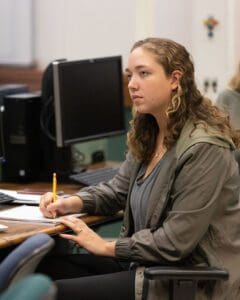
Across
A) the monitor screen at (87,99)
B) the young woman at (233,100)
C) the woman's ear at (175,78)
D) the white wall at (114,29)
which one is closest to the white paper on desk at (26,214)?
the monitor screen at (87,99)

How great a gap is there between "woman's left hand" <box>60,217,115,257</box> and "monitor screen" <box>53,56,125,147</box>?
2.45 feet

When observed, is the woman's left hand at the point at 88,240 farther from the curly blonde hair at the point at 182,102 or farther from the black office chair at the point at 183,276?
the curly blonde hair at the point at 182,102

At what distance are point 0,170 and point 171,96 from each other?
1239mm

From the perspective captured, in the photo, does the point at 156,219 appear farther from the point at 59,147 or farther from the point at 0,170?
the point at 0,170

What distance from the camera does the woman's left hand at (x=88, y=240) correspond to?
2.39 meters

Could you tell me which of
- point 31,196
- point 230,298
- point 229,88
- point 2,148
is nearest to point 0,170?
point 2,148

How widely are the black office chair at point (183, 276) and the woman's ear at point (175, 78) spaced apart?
0.62m

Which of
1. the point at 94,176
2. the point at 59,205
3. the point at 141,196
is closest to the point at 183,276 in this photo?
the point at 141,196

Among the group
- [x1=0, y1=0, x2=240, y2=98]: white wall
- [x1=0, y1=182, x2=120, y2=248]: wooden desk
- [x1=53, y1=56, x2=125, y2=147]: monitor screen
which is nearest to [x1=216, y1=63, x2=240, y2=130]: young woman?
[x1=53, y1=56, x2=125, y2=147]: monitor screen

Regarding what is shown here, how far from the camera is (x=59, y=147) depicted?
10.7 feet

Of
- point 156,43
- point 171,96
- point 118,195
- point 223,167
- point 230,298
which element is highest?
point 156,43

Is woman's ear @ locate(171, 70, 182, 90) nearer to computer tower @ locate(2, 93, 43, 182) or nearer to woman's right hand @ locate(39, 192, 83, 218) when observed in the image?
woman's right hand @ locate(39, 192, 83, 218)

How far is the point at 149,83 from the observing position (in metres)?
2.44

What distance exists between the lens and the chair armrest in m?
2.15
